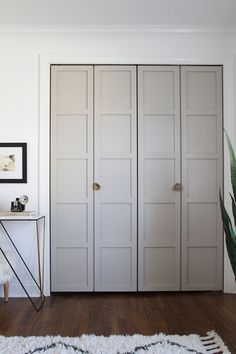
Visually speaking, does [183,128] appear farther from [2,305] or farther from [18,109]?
[2,305]

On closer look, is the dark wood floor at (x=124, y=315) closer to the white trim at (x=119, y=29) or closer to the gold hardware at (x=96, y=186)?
the gold hardware at (x=96, y=186)

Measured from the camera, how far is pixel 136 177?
287cm

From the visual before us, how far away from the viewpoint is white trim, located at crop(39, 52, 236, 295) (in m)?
2.84

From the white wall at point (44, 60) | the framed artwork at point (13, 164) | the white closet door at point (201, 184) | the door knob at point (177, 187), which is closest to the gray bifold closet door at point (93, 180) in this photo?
the white wall at point (44, 60)

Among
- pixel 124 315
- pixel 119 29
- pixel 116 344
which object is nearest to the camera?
pixel 116 344

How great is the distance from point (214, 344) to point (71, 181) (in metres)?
1.76

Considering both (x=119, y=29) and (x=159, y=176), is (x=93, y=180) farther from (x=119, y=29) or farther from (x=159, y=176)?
(x=119, y=29)

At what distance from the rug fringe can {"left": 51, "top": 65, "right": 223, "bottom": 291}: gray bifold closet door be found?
0.85m

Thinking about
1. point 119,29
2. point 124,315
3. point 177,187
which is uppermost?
point 119,29

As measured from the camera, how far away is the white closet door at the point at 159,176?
2867 mm

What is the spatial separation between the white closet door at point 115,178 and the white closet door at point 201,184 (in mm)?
504

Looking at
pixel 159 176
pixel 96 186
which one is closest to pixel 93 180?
pixel 96 186

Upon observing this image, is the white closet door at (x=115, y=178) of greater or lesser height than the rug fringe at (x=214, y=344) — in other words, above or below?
above

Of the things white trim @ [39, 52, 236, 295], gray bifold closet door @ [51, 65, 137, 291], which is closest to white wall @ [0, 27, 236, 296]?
white trim @ [39, 52, 236, 295]
